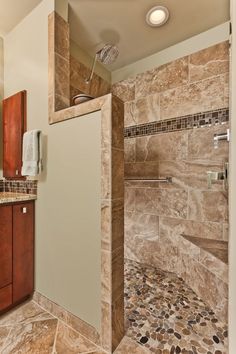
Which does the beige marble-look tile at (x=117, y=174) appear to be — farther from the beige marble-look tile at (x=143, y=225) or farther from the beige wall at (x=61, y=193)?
the beige marble-look tile at (x=143, y=225)

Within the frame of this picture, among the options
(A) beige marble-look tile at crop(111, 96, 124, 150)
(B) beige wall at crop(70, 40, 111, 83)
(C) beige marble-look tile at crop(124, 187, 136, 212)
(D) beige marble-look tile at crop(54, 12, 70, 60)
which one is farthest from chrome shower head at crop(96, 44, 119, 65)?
(C) beige marble-look tile at crop(124, 187, 136, 212)

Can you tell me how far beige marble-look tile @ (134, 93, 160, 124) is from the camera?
1.98 metres

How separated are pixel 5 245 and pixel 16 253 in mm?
109

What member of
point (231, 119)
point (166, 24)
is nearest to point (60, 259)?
point (231, 119)

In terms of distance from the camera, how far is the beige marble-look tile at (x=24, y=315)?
4.01 ft

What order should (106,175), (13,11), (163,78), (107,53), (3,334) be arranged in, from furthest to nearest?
(163,78) → (107,53) → (13,11) → (3,334) → (106,175)

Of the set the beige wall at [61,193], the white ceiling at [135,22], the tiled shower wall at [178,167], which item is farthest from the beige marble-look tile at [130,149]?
the beige wall at [61,193]

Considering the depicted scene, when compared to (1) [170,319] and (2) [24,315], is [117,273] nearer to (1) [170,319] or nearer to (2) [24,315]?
(1) [170,319]

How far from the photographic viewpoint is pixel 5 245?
1.27m

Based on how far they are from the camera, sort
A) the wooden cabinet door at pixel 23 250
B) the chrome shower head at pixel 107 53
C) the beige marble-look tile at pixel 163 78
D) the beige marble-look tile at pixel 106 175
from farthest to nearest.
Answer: the beige marble-look tile at pixel 163 78 < the chrome shower head at pixel 107 53 < the wooden cabinet door at pixel 23 250 < the beige marble-look tile at pixel 106 175

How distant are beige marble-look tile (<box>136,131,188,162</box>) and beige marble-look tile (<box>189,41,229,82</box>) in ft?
1.76

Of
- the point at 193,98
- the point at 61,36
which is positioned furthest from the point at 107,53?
the point at 193,98

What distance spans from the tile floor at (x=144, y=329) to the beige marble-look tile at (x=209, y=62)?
6.19ft

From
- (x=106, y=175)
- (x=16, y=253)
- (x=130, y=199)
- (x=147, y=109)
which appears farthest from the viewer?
(x=130, y=199)
